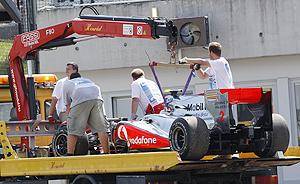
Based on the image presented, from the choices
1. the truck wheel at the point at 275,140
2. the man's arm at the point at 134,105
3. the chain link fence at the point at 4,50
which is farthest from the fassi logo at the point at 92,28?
the chain link fence at the point at 4,50

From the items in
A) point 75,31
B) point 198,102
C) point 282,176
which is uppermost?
A: point 75,31

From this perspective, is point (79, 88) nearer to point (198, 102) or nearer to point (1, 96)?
point (198, 102)

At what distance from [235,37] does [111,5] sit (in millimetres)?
2962

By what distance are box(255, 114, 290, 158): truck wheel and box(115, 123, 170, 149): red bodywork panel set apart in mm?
1317

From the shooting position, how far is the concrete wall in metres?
20.1

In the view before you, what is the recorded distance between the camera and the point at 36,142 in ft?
52.8

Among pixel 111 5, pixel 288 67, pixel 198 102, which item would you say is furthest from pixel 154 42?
pixel 198 102

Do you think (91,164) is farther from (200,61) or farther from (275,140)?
(275,140)

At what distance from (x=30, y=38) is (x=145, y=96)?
227cm

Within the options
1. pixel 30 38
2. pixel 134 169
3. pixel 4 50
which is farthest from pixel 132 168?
pixel 4 50

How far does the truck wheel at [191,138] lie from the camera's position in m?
11.7

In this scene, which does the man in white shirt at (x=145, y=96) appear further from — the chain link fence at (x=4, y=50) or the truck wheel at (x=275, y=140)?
the chain link fence at (x=4, y=50)

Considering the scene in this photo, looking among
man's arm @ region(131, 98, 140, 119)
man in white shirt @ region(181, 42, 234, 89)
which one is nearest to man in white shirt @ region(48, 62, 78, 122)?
man's arm @ region(131, 98, 140, 119)

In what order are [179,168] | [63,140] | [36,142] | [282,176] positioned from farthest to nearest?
1. [282,176]
2. [36,142]
3. [63,140]
4. [179,168]
